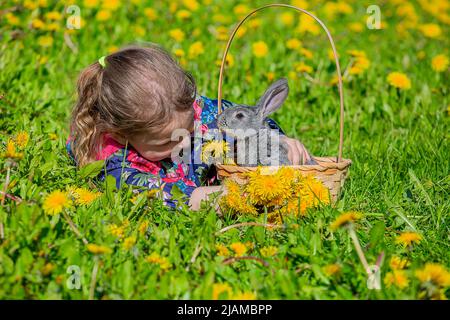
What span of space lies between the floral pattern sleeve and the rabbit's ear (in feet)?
0.76

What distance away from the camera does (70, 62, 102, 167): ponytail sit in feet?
9.82

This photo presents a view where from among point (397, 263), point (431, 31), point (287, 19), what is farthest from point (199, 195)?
point (431, 31)

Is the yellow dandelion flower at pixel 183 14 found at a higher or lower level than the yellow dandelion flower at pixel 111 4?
lower

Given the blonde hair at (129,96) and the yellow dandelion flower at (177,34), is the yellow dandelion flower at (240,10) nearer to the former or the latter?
the yellow dandelion flower at (177,34)

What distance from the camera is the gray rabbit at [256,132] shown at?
269 centimetres

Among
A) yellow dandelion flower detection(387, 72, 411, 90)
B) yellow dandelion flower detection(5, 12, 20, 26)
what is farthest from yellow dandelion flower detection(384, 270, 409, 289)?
yellow dandelion flower detection(5, 12, 20, 26)

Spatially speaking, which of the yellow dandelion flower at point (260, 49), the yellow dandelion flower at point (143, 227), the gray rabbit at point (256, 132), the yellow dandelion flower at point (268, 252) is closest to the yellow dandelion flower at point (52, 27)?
the yellow dandelion flower at point (260, 49)

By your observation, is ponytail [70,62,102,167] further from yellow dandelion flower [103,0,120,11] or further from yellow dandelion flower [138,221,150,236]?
yellow dandelion flower [103,0,120,11]

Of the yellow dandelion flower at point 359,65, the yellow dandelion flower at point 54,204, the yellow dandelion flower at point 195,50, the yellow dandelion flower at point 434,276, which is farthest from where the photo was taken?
the yellow dandelion flower at point 195,50

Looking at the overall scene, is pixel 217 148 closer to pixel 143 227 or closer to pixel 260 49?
pixel 143 227

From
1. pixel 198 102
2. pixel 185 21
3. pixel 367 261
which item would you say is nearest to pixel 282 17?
pixel 185 21

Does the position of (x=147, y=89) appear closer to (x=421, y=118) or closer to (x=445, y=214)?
(x=445, y=214)

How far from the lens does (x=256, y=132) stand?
2.72 meters

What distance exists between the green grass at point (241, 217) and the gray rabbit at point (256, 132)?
0.30m
